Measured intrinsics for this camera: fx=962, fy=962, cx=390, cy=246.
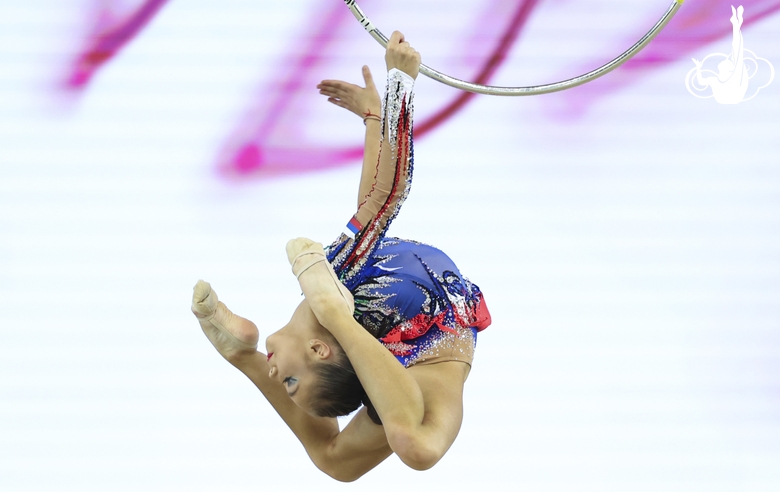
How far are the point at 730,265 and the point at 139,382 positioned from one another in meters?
1.69

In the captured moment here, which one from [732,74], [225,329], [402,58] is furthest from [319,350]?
[732,74]

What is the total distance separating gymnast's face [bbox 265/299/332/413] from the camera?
69.7 inches

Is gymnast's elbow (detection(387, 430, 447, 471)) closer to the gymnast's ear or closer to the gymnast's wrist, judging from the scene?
the gymnast's ear

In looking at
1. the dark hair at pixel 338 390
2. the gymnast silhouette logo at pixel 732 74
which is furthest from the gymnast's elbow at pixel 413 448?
the gymnast silhouette logo at pixel 732 74

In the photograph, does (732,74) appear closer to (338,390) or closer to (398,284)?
(398,284)

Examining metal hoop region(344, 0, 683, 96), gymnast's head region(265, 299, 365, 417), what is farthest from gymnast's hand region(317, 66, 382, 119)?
gymnast's head region(265, 299, 365, 417)

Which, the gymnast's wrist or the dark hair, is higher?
the gymnast's wrist

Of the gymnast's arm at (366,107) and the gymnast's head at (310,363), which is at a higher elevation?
the gymnast's arm at (366,107)

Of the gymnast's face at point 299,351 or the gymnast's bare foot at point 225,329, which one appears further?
the gymnast's bare foot at point 225,329

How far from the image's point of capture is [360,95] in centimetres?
212

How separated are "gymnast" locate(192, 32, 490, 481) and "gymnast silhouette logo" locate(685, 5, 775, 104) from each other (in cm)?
113

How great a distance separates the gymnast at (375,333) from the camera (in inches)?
63.5

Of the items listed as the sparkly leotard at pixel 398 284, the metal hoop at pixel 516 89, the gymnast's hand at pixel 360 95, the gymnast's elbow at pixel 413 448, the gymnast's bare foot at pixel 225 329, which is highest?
the metal hoop at pixel 516 89

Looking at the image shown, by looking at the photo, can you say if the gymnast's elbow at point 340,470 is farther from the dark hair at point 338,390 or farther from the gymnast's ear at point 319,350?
the gymnast's ear at point 319,350
